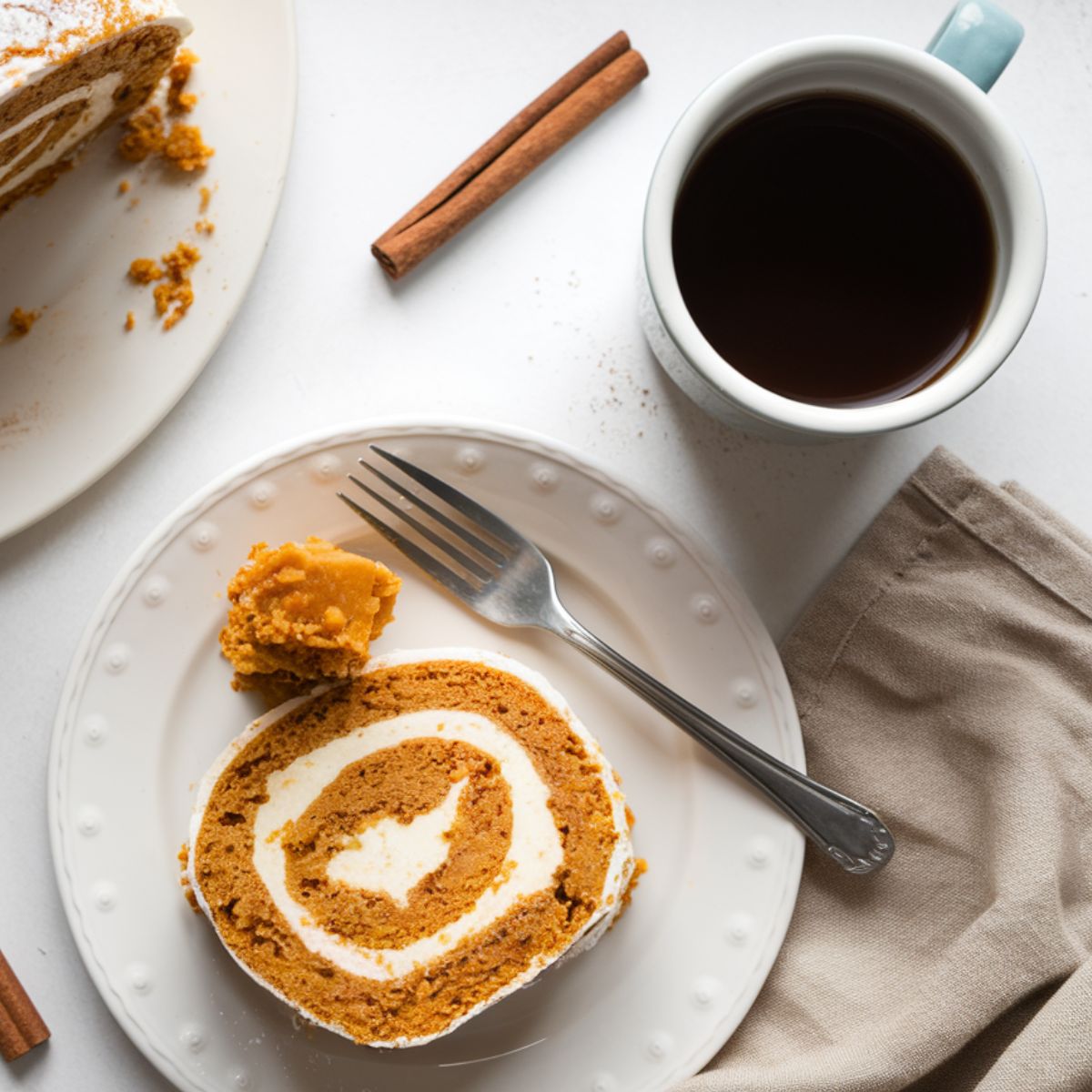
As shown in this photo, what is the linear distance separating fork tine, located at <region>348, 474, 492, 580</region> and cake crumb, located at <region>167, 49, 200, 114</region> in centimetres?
44

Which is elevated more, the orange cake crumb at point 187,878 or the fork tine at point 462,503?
the fork tine at point 462,503

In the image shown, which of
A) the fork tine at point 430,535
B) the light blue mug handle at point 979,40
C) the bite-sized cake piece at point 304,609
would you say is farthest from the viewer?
the fork tine at point 430,535

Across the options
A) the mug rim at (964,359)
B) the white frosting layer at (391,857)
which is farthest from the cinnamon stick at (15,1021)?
the mug rim at (964,359)

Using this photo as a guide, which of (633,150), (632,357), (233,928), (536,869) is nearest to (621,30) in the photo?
(633,150)

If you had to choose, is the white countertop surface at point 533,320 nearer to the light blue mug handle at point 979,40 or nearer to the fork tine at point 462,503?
the fork tine at point 462,503

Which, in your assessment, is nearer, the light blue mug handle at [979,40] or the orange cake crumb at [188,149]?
the light blue mug handle at [979,40]

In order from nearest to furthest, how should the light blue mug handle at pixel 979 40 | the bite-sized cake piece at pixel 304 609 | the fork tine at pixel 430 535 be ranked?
the light blue mug handle at pixel 979 40 < the bite-sized cake piece at pixel 304 609 < the fork tine at pixel 430 535

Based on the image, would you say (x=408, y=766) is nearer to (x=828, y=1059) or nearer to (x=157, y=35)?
(x=828, y=1059)

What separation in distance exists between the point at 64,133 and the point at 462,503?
1.88 feet

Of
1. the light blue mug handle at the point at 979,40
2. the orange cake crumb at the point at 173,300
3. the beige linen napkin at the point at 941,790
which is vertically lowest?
the beige linen napkin at the point at 941,790

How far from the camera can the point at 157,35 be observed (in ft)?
3.59

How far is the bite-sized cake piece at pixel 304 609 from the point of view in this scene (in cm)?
105

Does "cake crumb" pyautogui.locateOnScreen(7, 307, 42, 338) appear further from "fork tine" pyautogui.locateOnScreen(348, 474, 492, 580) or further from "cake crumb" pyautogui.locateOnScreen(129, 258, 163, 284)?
"fork tine" pyautogui.locateOnScreen(348, 474, 492, 580)

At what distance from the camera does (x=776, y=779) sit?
1.16 m
